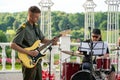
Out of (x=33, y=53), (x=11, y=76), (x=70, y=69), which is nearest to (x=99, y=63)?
(x=70, y=69)

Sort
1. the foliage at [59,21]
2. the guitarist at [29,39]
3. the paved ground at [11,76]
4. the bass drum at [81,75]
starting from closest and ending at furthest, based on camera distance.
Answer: the guitarist at [29,39] → the bass drum at [81,75] → the paved ground at [11,76] → the foliage at [59,21]

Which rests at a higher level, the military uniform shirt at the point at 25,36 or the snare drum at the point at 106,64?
the military uniform shirt at the point at 25,36

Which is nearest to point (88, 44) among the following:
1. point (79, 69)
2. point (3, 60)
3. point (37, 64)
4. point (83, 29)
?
point (79, 69)

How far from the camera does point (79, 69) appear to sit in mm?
6465

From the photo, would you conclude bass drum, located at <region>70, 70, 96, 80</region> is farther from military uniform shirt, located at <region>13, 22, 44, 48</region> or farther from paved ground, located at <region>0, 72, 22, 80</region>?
paved ground, located at <region>0, 72, 22, 80</region>

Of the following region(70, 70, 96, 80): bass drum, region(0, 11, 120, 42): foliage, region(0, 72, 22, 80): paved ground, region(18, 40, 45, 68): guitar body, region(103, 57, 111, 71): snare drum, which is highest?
region(0, 11, 120, 42): foliage

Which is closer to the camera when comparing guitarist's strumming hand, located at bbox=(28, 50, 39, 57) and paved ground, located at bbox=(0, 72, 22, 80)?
guitarist's strumming hand, located at bbox=(28, 50, 39, 57)

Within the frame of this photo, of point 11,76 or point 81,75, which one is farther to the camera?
point 11,76

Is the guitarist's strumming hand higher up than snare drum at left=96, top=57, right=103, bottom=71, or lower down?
higher up

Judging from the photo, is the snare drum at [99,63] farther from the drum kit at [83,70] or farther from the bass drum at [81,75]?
the bass drum at [81,75]

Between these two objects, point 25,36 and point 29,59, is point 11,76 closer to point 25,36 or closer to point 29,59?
point 29,59

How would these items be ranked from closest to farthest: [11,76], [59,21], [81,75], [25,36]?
[25,36], [81,75], [11,76], [59,21]

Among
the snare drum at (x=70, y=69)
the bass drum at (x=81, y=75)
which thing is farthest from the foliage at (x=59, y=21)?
the bass drum at (x=81, y=75)

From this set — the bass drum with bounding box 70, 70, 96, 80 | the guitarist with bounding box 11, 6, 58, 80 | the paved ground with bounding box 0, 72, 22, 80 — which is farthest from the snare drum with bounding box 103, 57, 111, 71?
the paved ground with bounding box 0, 72, 22, 80
